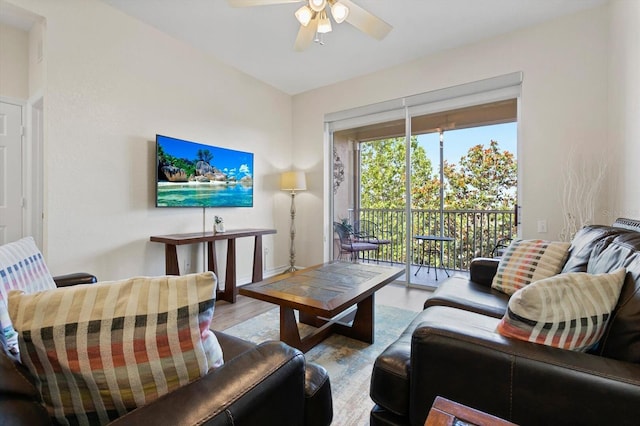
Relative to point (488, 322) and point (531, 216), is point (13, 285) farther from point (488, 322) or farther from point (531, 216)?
point (531, 216)

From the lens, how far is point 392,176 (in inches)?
163

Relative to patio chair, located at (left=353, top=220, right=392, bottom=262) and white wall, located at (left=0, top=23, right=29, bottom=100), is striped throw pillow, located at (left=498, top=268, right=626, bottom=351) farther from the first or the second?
white wall, located at (left=0, top=23, right=29, bottom=100)

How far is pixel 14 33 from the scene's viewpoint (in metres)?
2.63

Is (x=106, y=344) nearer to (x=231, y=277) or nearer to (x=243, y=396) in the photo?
(x=243, y=396)

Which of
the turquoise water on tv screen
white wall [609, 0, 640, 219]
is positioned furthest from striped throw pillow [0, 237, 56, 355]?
white wall [609, 0, 640, 219]

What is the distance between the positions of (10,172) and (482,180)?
5.46 m

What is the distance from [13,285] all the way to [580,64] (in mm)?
4116

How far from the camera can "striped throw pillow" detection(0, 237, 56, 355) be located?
2.94ft

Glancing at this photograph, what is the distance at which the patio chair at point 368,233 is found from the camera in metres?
4.49

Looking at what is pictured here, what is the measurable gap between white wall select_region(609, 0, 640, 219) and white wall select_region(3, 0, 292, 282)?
3696mm

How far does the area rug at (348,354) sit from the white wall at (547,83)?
1709 mm

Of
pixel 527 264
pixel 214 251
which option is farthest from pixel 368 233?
pixel 527 264

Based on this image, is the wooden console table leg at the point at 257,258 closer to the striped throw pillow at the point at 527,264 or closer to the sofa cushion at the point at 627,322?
the striped throw pillow at the point at 527,264

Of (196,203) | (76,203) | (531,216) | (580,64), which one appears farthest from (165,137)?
(580,64)
